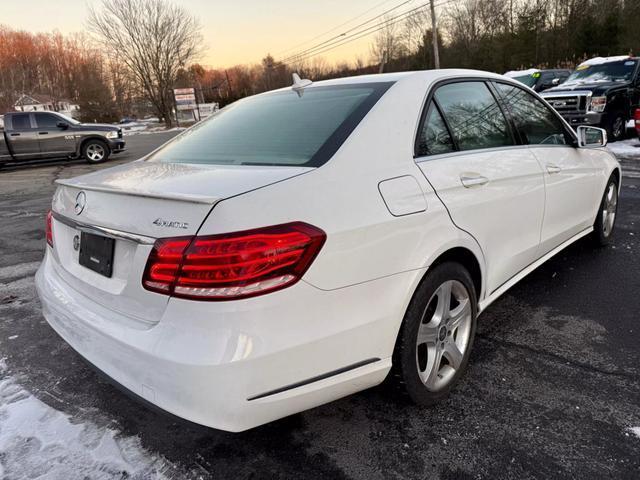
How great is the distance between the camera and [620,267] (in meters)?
4.00

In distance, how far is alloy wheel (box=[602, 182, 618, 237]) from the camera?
434 cm

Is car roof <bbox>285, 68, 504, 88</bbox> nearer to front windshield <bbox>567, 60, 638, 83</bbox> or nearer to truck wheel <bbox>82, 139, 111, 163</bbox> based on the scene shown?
front windshield <bbox>567, 60, 638, 83</bbox>

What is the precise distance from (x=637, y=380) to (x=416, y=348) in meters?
1.29

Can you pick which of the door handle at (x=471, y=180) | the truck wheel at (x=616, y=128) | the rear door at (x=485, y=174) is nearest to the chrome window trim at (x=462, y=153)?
the rear door at (x=485, y=174)

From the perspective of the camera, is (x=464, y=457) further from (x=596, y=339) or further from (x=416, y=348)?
(x=596, y=339)

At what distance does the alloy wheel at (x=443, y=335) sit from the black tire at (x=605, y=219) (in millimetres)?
2623

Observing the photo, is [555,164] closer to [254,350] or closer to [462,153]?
[462,153]

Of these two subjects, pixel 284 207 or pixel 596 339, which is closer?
pixel 284 207

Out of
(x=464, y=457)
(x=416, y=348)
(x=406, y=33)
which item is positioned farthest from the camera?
(x=406, y=33)

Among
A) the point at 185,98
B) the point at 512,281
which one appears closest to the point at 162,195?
the point at 512,281

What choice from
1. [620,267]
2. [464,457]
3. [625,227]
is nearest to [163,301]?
[464,457]

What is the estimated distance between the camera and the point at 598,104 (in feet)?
37.2

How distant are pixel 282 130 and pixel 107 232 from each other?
992mm

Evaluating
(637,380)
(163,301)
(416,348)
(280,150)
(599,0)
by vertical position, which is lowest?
(637,380)
